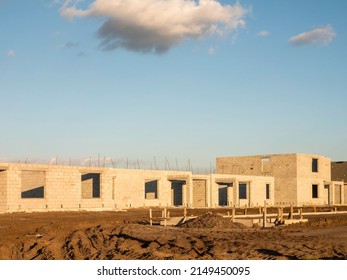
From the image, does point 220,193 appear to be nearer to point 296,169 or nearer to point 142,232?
point 296,169

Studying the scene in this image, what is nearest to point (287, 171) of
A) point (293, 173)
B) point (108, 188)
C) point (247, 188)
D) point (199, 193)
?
point (293, 173)

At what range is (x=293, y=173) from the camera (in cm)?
8194

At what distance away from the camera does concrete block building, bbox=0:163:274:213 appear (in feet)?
156

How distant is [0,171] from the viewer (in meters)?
46.3

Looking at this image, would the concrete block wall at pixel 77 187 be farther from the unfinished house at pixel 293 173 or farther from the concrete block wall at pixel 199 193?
the unfinished house at pixel 293 173

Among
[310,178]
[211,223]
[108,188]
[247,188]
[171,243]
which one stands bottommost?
[171,243]

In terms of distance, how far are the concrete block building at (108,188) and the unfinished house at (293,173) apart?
3450 mm

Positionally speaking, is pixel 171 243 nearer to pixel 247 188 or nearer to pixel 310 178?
pixel 247 188

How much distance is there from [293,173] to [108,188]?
35.6 metres

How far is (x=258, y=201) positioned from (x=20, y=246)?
5541 centimetres

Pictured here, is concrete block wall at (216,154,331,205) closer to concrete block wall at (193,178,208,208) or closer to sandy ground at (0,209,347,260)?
concrete block wall at (193,178,208,208)

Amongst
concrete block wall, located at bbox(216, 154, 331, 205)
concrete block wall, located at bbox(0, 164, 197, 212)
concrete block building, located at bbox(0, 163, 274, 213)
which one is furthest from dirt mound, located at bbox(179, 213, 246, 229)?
concrete block wall, located at bbox(216, 154, 331, 205)

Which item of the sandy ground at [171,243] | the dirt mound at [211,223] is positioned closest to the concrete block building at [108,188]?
the sandy ground at [171,243]
